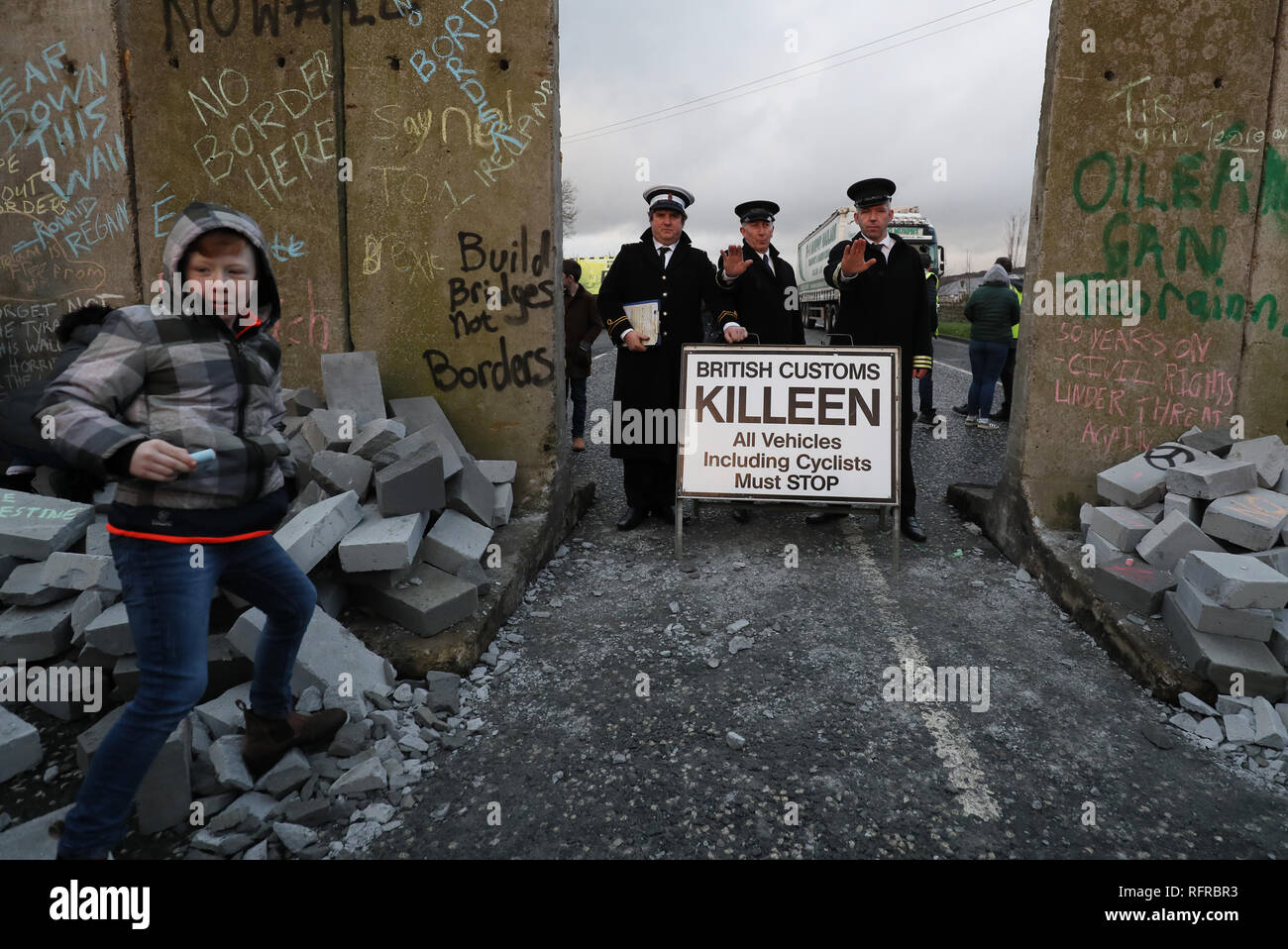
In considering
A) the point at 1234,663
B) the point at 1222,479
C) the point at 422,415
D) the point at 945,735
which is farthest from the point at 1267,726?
the point at 422,415

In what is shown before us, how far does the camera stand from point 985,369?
9.64 metres

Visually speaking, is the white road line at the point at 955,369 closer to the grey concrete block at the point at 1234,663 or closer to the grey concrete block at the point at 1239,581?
the grey concrete block at the point at 1239,581

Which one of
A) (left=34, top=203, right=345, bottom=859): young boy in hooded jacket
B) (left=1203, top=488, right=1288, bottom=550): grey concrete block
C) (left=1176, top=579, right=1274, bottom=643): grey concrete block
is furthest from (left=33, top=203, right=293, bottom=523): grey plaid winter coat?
(left=1203, top=488, right=1288, bottom=550): grey concrete block

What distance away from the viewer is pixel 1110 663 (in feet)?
13.0

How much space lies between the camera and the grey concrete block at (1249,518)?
3955 mm

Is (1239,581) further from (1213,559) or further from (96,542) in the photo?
(96,542)

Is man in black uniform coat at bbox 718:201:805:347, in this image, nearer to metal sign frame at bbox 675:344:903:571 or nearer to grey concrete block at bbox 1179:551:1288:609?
metal sign frame at bbox 675:344:903:571

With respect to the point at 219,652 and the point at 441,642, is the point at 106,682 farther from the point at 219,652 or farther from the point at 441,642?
the point at 441,642

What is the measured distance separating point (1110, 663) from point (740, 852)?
252 cm

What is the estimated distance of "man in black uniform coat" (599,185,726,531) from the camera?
19.7 feet

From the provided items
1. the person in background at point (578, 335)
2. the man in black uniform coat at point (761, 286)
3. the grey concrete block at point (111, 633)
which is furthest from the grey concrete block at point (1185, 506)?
the person in background at point (578, 335)

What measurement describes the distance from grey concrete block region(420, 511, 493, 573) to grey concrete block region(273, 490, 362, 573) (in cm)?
45

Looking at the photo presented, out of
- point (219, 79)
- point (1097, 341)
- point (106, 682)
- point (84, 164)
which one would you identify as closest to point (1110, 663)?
point (1097, 341)

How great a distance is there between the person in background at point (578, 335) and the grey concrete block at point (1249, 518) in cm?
582
